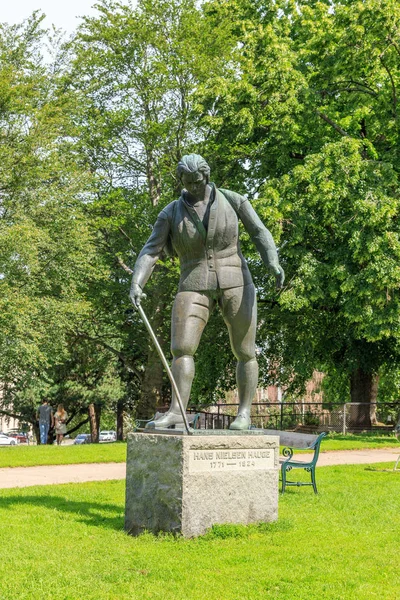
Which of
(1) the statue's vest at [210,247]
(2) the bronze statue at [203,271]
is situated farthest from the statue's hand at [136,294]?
(1) the statue's vest at [210,247]

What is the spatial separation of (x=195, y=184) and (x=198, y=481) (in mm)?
2713

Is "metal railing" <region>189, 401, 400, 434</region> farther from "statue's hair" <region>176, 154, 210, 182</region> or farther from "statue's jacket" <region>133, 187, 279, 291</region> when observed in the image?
"statue's hair" <region>176, 154, 210, 182</region>

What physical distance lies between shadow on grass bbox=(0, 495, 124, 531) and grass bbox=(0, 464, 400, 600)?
1 centimetres

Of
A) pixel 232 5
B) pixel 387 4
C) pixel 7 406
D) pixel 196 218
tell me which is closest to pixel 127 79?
pixel 232 5

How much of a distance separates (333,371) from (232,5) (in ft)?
43.4

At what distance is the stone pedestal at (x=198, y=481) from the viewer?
688cm

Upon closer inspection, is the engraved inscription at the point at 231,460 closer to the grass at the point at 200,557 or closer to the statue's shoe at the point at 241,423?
the statue's shoe at the point at 241,423

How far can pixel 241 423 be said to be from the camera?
7.73m

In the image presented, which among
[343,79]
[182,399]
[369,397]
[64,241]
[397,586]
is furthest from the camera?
[369,397]

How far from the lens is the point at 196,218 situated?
770 centimetres

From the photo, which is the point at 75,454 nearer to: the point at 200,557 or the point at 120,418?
the point at 200,557

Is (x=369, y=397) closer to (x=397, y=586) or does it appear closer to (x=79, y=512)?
(x=79, y=512)

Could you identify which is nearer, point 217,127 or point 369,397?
point 217,127

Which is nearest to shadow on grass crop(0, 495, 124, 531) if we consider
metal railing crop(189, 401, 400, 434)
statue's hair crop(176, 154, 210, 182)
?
statue's hair crop(176, 154, 210, 182)
